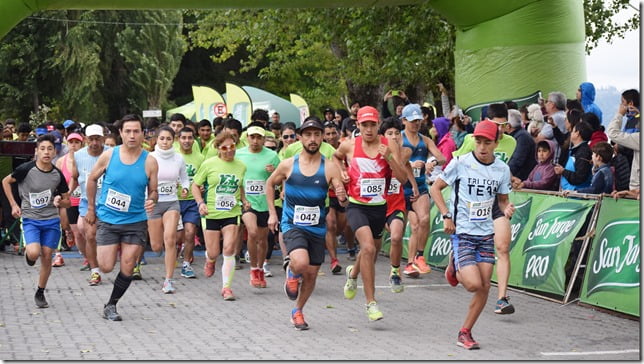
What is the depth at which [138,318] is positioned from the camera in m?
10.5

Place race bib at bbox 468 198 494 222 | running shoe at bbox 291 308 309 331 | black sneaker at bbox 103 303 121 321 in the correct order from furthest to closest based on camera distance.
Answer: black sneaker at bbox 103 303 121 321, running shoe at bbox 291 308 309 331, race bib at bbox 468 198 494 222

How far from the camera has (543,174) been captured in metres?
12.9

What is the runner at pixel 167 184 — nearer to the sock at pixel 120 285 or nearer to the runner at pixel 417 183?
the sock at pixel 120 285

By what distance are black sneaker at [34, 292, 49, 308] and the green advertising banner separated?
548 cm

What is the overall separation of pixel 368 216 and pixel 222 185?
8.27 ft

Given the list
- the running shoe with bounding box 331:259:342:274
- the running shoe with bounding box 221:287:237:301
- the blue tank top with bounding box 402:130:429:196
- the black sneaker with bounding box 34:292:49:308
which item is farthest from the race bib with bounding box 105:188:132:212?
the running shoe with bounding box 331:259:342:274

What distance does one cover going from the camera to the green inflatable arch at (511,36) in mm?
14141

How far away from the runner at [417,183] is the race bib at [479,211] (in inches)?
132

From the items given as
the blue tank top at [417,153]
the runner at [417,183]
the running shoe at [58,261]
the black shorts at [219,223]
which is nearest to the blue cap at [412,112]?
the runner at [417,183]

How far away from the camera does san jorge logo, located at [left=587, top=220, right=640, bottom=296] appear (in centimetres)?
1038

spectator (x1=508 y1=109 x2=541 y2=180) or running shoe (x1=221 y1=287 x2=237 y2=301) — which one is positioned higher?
spectator (x1=508 y1=109 x2=541 y2=180)

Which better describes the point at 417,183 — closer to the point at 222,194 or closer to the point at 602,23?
the point at 222,194

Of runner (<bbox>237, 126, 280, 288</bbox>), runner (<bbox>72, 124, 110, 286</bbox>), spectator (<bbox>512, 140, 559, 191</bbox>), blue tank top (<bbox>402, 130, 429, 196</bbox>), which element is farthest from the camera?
→ runner (<bbox>72, 124, 110, 286</bbox>)

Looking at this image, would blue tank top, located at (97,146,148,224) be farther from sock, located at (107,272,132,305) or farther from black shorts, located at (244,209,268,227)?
black shorts, located at (244,209,268,227)
